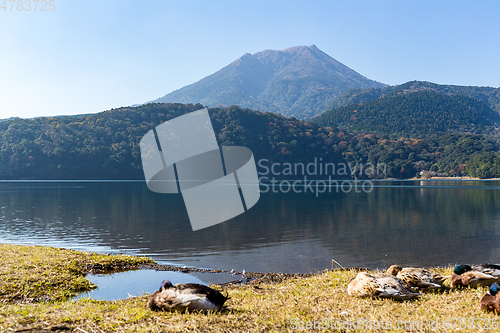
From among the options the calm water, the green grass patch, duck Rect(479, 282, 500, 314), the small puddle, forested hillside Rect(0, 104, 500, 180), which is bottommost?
the calm water

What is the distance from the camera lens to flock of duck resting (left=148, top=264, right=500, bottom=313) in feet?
19.9

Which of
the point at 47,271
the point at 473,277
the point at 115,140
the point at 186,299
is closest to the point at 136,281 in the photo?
the point at 47,271

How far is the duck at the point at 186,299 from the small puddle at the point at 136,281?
9.34 feet

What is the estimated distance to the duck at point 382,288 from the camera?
6.72 meters

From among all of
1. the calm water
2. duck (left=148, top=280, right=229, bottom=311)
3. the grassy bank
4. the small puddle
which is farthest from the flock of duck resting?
the calm water

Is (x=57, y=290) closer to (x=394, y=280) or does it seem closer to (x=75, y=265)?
(x=75, y=265)

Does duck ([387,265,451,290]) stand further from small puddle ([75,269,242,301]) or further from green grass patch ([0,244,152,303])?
green grass patch ([0,244,152,303])

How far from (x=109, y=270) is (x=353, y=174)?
127985 mm

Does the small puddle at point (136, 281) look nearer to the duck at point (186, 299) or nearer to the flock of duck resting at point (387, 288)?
the duck at point (186, 299)

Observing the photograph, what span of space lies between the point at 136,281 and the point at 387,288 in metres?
7.36

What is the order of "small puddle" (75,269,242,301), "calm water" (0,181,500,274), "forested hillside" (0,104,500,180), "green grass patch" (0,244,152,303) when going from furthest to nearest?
"forested hillside" (0,104,500,180)
"calm water" (0,181,500,274)
"small puddle" (75,269,242,301)
"green grass patch" (0,244,152,303)

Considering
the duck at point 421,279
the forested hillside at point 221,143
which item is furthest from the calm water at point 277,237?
the forested hillside at point 221,143

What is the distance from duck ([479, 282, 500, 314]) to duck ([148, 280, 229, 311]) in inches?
171

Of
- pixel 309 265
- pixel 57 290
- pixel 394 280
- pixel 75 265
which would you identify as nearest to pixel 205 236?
pixel 309 265
